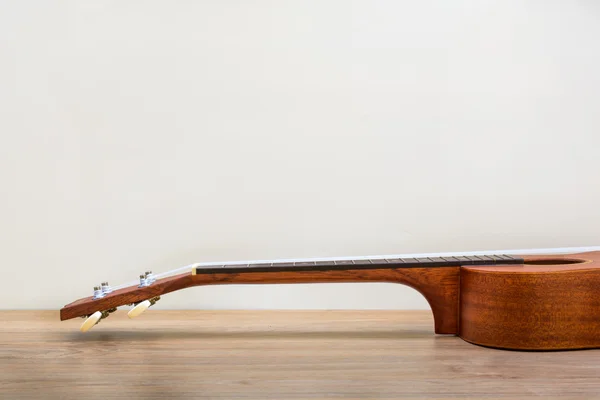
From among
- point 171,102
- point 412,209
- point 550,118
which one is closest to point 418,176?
point 412,209

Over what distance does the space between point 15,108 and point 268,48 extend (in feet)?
1.80

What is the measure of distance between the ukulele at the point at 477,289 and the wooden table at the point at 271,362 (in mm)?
31

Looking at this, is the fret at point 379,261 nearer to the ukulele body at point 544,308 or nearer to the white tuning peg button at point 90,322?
the ukulele body at point 544,308

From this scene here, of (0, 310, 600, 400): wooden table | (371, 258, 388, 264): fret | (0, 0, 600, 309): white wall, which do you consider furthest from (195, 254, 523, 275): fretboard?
(0, 0, 600, 309): white wall

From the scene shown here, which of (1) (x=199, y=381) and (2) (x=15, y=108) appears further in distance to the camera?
(2) (x=15, y=108)

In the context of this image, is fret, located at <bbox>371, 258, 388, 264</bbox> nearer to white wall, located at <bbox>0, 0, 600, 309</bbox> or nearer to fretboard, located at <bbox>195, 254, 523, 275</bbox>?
fretboard, located at <bbox>195, 254, 523, 275</bbox>

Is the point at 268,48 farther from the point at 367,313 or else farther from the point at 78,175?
the point at 367,313

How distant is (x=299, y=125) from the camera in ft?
3.69

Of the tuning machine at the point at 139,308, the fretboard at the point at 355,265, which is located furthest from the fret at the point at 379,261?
the tuning machine at the point at 139,308

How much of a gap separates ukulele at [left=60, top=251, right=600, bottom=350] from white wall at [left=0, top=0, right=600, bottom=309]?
0.19 m

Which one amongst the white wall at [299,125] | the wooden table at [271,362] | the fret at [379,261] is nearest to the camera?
the wooden table at [271,362]

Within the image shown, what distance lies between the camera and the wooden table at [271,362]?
64cm

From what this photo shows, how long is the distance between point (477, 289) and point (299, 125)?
501 mm

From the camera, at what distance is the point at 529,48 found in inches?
44.0
